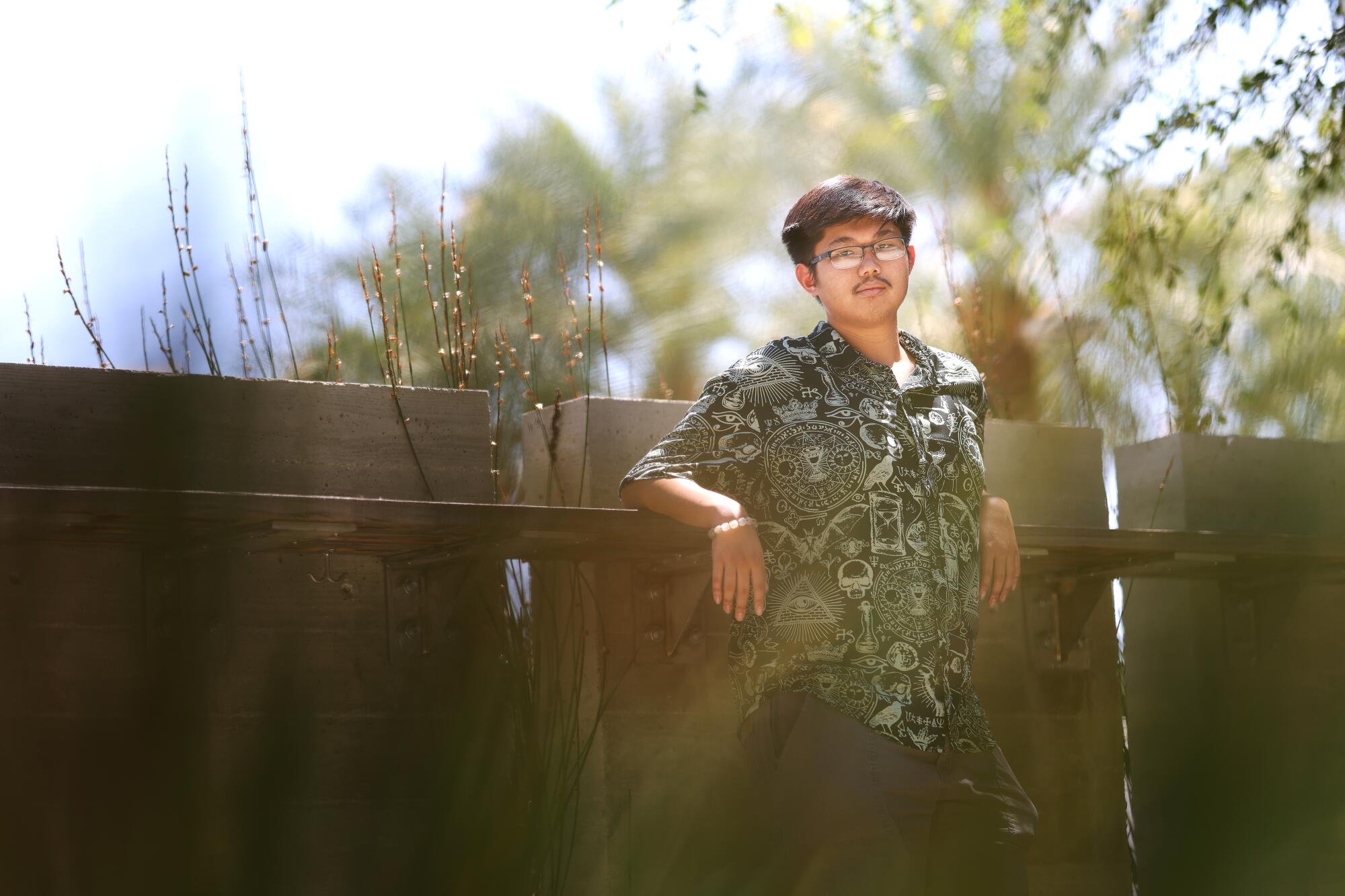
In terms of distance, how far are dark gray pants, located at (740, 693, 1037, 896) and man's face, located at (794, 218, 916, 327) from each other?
31.4 inches

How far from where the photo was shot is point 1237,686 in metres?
5.34

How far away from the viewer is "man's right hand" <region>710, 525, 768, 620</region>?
257cm

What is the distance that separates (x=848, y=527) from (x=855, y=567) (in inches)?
3.1

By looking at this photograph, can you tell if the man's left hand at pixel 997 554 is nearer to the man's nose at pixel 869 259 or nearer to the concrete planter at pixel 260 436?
the man's nose at pixel 869 259

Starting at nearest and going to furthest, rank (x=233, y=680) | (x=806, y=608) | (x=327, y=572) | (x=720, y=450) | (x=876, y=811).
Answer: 1. (x=876, y=811)
2. (x=806, y=608)
3. (x=720, y=450)
4. (x=233, y=680)
5. (x=327, y=572)

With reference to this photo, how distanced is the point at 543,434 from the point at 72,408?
1425 millimetres

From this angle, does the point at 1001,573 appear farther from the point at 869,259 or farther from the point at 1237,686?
the point at 1237,686

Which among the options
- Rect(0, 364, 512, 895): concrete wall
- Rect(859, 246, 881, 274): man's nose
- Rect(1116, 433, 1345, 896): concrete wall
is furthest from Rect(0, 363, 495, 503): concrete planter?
Rect(1116, 433, 1345, 896): concrete wall

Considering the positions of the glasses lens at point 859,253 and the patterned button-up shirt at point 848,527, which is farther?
the glasses lens at point 859,253

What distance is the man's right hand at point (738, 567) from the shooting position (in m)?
2.57

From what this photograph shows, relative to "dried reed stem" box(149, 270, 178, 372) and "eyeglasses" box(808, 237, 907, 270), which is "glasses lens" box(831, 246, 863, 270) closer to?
"eyeglasses" box(808, 237, 907, 270)

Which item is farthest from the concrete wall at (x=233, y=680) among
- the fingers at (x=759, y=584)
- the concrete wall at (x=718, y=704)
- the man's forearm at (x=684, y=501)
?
the fingers at (x=759, y=584)

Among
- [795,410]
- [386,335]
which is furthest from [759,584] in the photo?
[386,335]

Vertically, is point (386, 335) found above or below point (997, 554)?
above
